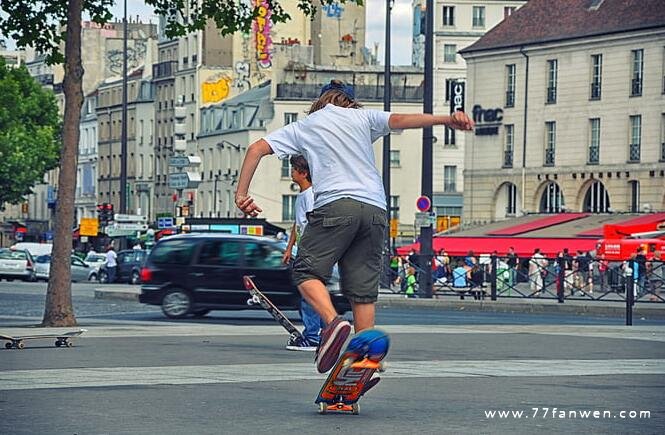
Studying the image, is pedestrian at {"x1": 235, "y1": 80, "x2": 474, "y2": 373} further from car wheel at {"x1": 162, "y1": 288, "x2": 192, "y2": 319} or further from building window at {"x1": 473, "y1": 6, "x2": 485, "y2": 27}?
building window at {"x1": 473, "y1": 6, "x2": 485, "y2": 27}

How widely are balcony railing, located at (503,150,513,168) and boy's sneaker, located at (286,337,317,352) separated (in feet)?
214

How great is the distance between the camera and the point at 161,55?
134 meters

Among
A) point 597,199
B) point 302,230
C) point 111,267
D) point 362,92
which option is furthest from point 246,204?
point 362,92

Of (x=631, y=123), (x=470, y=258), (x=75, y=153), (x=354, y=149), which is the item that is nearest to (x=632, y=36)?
(x=631, y=123)

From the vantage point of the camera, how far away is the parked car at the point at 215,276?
28016 millimetres

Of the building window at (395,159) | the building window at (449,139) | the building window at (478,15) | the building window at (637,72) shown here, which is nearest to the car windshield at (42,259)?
the building window at (637,72)

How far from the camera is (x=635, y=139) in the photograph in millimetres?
73688

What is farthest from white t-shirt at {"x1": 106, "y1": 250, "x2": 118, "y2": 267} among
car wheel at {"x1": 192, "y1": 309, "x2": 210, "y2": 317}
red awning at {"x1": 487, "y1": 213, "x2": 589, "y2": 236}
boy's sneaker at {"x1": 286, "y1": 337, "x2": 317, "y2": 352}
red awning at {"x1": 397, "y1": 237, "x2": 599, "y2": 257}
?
boy's sneaker at {"x1": 286, "y1": 337, "x2": 317, "y2": 352}

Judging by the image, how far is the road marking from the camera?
11352 mm

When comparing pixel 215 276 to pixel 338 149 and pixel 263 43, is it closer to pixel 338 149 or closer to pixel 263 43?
pixel 338 149

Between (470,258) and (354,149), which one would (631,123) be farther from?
(354,149)

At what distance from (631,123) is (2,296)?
3942 centimetres

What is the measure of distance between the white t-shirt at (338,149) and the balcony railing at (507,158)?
7141 centimetres

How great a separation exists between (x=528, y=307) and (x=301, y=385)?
85.1ft
